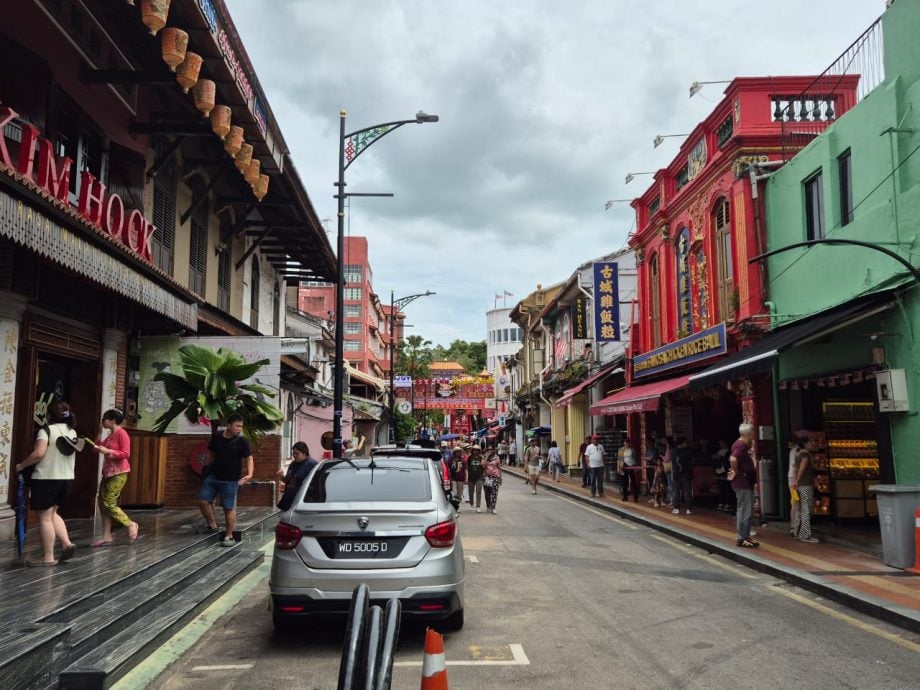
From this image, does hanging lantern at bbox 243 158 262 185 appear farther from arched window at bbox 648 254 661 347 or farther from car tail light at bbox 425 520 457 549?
arched window at bbox 648 254 661 347

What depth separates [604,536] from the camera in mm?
13758

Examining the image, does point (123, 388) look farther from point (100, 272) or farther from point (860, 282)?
point (860, 282)

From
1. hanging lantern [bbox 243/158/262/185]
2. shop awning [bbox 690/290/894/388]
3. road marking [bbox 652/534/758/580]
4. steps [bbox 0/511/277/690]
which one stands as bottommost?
road marking [bbox 652/534/758/580]

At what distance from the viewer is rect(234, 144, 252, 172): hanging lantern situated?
13122mm

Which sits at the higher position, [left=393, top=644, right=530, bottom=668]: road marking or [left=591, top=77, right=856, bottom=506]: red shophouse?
[left=591, top=77, right=856, bottom=506]: red shophouse

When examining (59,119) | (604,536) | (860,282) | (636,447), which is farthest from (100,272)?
(636,447)

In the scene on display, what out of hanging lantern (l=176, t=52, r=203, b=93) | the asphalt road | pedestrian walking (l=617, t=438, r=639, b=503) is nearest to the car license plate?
the asphalt road

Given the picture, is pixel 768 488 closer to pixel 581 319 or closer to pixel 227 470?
pixel 227 470

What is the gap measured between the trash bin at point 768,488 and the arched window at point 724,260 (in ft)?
10.8

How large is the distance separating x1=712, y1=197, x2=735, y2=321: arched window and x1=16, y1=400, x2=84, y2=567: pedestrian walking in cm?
1334

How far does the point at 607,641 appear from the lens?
249 inches

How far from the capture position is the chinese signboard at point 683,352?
1627 cm

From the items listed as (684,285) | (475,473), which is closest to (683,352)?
(684,285)

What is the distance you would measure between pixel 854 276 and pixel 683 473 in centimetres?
673
